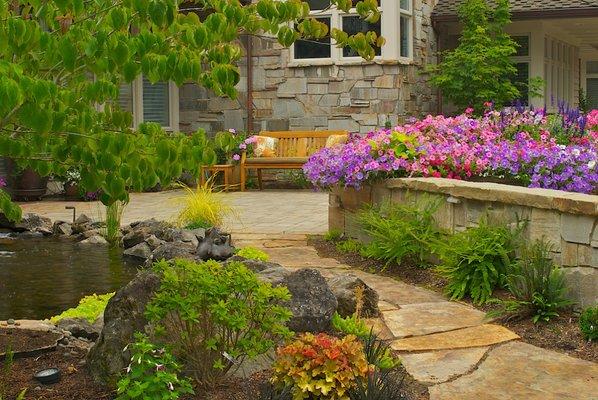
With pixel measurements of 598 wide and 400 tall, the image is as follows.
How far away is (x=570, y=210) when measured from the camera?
4.77m

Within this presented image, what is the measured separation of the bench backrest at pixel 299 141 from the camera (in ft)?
46.9

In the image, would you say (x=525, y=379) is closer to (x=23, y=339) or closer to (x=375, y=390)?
(x=375, y=390)

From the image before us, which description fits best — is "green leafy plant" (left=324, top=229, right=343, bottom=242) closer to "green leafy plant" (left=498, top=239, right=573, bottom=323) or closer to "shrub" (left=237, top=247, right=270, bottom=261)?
"shrub" (left=237, top=247, right=270, bottom=261)

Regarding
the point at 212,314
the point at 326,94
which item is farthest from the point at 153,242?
the point at 326,94

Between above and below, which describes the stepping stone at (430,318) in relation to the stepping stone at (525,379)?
above

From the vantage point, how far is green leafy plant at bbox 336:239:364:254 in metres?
7.05

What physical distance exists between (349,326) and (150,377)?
1331mm

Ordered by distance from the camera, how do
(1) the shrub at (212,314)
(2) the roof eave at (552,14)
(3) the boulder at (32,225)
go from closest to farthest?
(1) the shrub at (212,314) < (3) the boulder at (32,225) < (2) the roof eave at (552,14)

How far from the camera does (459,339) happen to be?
4.36 metres

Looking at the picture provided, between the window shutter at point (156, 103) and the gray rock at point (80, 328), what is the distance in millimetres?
10792

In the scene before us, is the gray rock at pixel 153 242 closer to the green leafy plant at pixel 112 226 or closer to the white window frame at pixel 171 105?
the green leafy plant at pixel 112 226

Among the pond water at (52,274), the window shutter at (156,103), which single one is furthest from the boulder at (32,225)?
the window shutter at (156,103)

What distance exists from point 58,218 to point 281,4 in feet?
26.1

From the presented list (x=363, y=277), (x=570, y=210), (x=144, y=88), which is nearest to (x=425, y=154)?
(x=363, y=277)
